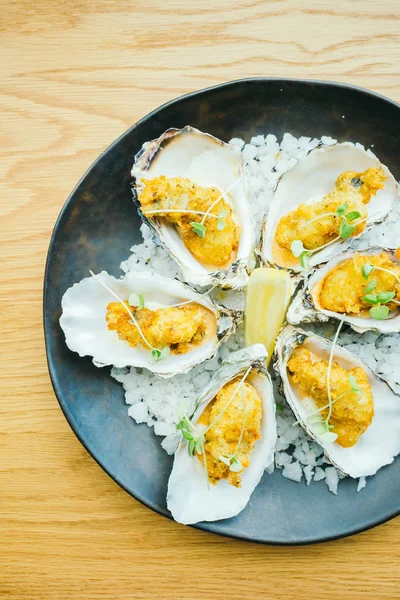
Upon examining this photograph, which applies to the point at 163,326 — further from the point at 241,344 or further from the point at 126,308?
the point at 241,344

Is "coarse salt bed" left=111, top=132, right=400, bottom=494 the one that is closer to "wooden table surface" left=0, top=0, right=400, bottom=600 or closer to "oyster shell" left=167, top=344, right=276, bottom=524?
"oyster shell" left=167, top=344, right=276, bottom=524

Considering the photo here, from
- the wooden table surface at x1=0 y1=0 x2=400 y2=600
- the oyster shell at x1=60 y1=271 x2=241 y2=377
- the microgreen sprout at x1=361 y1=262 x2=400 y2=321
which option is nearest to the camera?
the microgreen sprout at x1=361 y1=262 x2=400 y2=321

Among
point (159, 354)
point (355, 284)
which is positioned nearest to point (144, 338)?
point (159, 354)

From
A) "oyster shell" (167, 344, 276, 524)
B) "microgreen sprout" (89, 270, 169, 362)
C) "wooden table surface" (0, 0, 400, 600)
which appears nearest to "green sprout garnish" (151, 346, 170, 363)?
"microgreen sprout" (89, 270, 169, 362)

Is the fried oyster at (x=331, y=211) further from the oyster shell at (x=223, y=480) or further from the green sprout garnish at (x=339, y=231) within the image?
the oyster shell at (x=223, y=480)

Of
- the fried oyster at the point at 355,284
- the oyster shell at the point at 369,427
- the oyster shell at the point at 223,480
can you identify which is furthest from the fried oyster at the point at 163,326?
the fried oyster at the point at 355,284

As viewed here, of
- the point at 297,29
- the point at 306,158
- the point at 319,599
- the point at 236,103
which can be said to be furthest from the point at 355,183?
the point at 319,599
